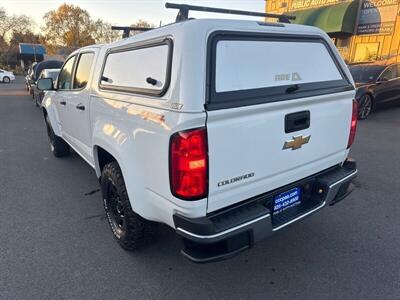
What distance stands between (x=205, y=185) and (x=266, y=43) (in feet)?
3.91

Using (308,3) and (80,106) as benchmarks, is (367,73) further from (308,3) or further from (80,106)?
(308,3)

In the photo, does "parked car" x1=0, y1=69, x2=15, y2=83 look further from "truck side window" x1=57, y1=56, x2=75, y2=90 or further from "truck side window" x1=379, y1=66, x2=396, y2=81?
"truck side window" x1=379, y1=66, x2=396, y2=81

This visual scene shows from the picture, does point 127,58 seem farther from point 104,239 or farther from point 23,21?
point 23,21

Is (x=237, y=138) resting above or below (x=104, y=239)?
above

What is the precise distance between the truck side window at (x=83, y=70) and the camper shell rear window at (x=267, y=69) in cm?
206

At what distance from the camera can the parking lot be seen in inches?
96.3

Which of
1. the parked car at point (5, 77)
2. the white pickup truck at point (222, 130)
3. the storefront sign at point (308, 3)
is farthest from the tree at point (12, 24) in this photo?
the white pickup truck at point (222, 130)

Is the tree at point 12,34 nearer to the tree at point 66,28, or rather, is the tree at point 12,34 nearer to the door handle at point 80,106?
the tree at point 66,28

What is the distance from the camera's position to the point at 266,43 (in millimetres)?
2324

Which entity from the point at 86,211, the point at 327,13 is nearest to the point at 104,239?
the point at 86,211

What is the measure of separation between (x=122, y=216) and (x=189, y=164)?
A: 126 cm

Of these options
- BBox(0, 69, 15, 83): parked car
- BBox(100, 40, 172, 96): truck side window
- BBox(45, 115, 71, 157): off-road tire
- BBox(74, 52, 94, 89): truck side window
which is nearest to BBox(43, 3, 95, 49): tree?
BBox(0, 69, 15, 83): parked car

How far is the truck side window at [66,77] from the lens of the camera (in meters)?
4.33

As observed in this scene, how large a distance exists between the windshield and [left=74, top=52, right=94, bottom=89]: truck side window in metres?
8.40
